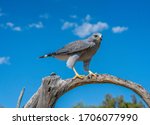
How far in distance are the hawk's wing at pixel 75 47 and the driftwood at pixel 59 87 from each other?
44 cm

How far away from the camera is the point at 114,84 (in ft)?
24.8

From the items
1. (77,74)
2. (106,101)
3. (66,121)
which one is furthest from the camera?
(106,101)

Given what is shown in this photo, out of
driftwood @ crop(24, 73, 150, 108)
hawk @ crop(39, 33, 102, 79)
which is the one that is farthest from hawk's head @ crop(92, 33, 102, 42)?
driftwood @ crop(24, 73, 150, 108)

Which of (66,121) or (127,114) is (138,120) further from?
(66,121)

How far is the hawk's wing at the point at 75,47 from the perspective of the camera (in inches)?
294

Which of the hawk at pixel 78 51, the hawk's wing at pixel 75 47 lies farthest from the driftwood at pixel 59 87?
the hawk's wing at pixel 75 47

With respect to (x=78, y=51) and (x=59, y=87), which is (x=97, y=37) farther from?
(x=59, y=87)

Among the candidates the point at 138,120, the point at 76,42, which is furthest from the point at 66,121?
the point at 76,42

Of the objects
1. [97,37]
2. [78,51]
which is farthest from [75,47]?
[97,37]

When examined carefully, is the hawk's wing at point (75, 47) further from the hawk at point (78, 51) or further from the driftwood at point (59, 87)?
the driftwood at point (59, 87)

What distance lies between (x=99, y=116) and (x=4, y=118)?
55.1 inches

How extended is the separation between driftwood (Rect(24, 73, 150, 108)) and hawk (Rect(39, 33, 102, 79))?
0.47ft

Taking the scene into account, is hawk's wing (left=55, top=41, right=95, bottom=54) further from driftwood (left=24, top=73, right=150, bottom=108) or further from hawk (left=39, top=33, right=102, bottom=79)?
driftwood (left=24, top=73, right=150, bottom=108)

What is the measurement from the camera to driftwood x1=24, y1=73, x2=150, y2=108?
7.37 m
